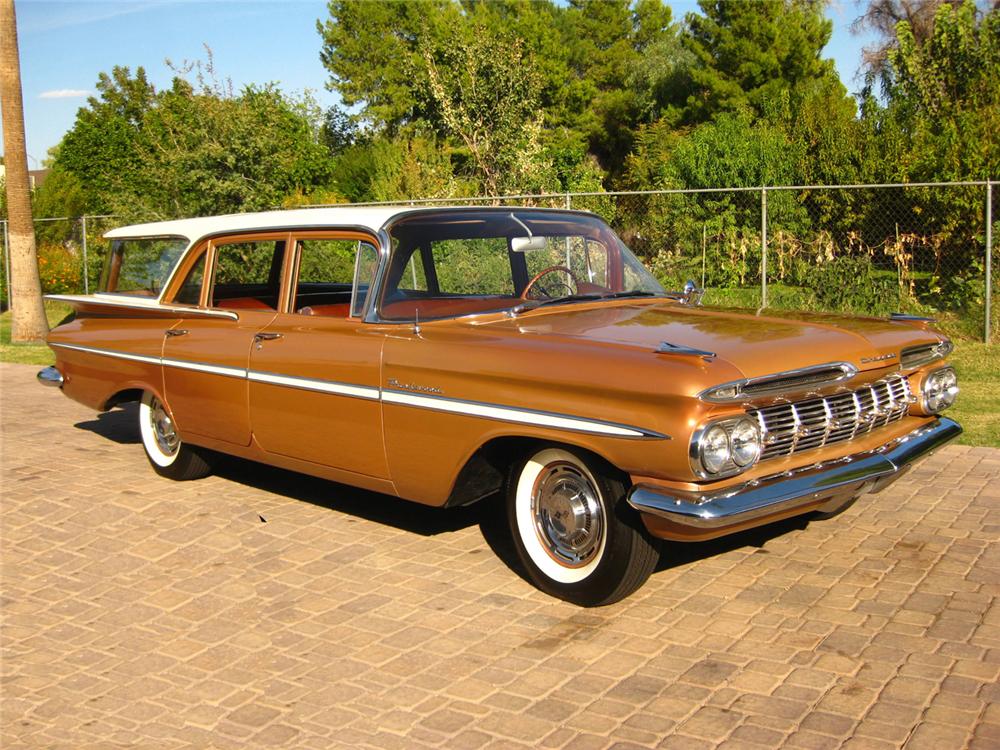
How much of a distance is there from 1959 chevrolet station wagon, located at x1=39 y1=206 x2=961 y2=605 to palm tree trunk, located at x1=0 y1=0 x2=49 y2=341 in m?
10.1

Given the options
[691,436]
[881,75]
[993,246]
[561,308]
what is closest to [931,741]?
[691,436]

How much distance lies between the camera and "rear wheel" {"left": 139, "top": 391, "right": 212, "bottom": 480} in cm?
700

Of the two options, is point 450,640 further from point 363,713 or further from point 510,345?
point 510,345

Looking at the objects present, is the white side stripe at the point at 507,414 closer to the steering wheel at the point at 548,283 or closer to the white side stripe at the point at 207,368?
the steering wheel at the point at 548,283

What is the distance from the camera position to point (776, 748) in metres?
3.39

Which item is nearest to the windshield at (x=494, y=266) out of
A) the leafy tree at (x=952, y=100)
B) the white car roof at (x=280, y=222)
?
the white car roof at (x=280, y=222)

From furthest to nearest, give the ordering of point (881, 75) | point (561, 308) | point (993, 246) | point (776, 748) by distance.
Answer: point (881, 75)
point (993, 246)
point (561, 308)
point (776, 748)

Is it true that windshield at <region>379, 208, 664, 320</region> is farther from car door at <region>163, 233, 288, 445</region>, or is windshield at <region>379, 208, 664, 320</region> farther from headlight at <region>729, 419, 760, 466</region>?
headlight at <region>729, 419, 760, 466</region>

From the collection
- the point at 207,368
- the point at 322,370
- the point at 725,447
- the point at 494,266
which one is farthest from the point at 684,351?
the point at 207,368

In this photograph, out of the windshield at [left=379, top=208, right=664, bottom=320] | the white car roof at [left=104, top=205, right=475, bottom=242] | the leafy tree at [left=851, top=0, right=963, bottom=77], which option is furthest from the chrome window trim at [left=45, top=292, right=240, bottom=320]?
the leafy tree at [left=851, top=0, right=963, bottom=77]

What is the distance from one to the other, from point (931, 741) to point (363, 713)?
6.42 feet

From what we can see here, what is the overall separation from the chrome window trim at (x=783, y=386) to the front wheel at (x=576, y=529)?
0.61 meters

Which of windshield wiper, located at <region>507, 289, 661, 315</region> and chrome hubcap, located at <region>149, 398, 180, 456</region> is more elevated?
windshield wiper, located at <region>507, 289, 661, 315</region>

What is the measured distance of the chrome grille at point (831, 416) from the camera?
14.2ft
